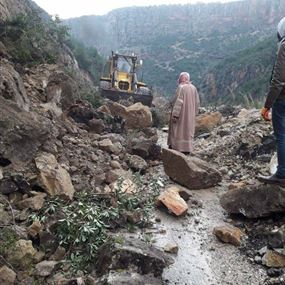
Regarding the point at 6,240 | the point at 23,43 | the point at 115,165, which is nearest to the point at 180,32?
the point at 23,43

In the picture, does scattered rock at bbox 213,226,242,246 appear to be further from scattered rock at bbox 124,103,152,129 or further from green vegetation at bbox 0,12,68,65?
scattered rock at bbox 124,103,152,129

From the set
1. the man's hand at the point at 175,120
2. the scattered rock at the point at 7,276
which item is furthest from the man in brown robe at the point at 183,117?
the scattered rock at the point at 7,276

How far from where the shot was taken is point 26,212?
3674mm

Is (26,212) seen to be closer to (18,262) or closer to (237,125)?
(18,262)

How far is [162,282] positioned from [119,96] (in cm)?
1094

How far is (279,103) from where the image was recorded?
397cm

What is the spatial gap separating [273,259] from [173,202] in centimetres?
122

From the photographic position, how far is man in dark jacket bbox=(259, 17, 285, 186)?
382 cm

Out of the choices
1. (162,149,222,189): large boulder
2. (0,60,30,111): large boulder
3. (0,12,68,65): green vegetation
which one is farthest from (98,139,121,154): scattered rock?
(0,12,68,65): green vegetation

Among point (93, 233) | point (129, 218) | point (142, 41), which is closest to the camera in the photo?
point (93, 233)

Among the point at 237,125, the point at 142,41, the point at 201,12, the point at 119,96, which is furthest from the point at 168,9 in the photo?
the point at 237,125

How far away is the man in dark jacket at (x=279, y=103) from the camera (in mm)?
3818

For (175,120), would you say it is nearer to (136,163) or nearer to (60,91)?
(136,163)

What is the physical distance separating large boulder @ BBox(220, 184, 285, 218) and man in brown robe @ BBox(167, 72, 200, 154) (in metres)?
2.40
